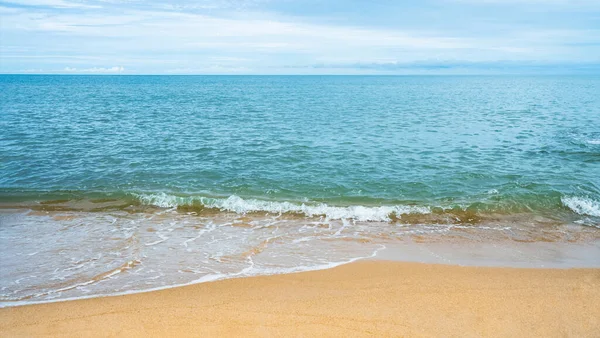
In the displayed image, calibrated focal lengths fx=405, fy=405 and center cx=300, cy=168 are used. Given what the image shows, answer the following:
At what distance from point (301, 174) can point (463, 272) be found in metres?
10.2

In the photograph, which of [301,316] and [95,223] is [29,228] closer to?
[95,223]

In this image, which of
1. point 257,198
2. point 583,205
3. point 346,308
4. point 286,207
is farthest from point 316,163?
point 346,308

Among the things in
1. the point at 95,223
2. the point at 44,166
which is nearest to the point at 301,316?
the point at 95,223

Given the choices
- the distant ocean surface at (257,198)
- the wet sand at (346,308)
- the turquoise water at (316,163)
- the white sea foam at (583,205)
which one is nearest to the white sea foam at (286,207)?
the distant ocean surface at (257,198)

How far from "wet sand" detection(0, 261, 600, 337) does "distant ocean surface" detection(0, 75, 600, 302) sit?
910 millimetres

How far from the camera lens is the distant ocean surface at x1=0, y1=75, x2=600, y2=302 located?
1062 cm

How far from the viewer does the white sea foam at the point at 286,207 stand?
14.5 m

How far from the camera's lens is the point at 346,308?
8.02m

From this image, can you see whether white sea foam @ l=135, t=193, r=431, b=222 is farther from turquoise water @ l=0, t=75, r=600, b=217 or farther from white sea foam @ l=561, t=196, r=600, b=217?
white sea foam @ l=561, t=196, r=600, b=217

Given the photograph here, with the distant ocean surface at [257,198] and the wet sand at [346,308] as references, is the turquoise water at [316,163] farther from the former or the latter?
the wet sand at [346,308]

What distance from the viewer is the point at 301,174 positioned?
1891 centimetres

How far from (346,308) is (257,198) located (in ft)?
28.4

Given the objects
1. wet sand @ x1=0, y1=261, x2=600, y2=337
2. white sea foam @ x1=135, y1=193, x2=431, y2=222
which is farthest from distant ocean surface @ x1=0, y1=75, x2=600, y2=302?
wet sand @ x1=0, y1=261, x2=600, y2=337

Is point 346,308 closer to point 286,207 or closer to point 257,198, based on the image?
point 286,207
